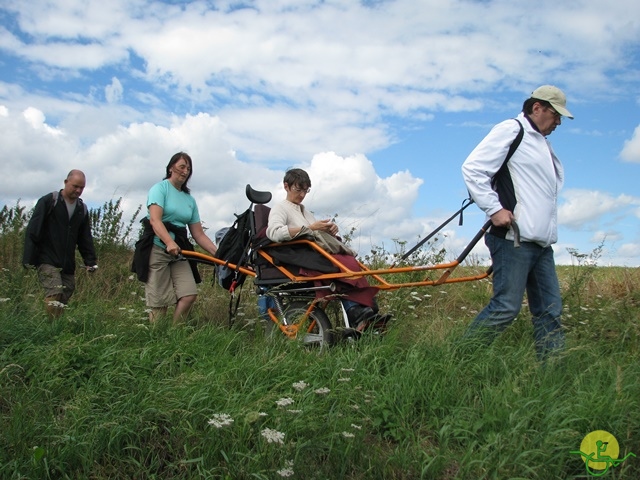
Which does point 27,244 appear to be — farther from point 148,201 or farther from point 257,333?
point 257,333

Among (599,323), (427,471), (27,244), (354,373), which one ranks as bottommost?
(427,471)

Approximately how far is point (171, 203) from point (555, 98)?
3.52m

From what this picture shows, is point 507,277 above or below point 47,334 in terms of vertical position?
above

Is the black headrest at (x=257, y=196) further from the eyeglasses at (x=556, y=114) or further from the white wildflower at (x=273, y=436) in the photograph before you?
the white wildflower at (x=273, y=436)

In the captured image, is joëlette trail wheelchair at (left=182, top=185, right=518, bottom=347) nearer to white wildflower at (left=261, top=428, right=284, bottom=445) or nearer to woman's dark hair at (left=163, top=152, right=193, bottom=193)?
woman's dark hair at (left=163, top=152, right=193, bottom=193)

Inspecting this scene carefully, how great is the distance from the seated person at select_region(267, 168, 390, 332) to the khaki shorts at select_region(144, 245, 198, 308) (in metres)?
1.14

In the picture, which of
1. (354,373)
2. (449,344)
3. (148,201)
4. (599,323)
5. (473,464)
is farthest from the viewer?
(148,201)

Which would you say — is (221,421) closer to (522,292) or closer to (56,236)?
(522,292)

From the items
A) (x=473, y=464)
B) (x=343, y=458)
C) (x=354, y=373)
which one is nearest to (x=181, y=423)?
(x=343, y=458)

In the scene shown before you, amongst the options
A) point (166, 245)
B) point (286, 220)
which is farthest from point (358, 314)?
point (166, 245)

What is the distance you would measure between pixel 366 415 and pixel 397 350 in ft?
3.97

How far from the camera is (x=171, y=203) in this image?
622 cm

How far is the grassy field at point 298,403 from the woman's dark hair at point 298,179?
1408 millimetres

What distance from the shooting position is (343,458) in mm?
3291
